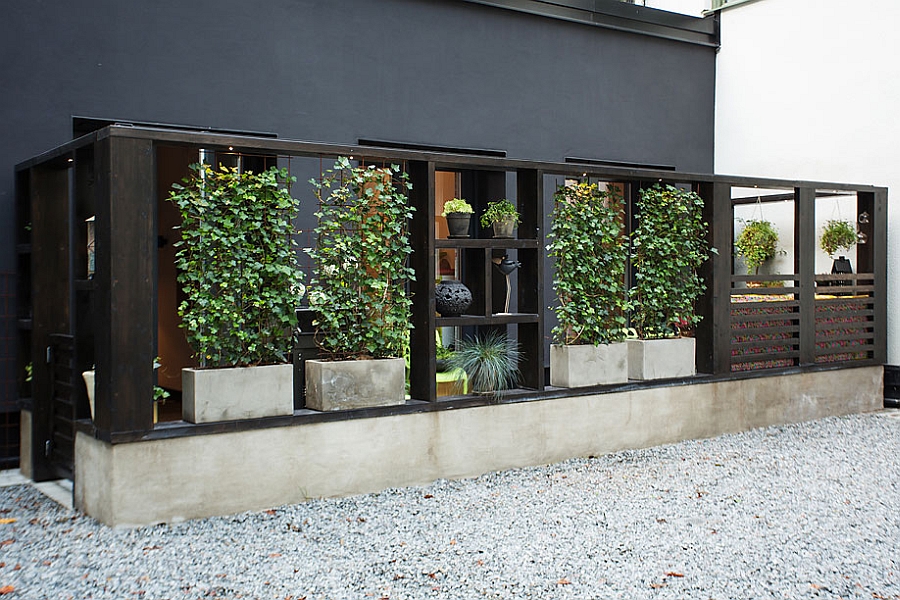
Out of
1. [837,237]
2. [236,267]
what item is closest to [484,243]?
[236,267]

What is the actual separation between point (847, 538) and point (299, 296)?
291 centimetres

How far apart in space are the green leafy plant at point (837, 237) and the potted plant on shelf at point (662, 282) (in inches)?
83.9

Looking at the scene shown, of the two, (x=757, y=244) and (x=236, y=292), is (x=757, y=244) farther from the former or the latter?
(x=236, y=292)

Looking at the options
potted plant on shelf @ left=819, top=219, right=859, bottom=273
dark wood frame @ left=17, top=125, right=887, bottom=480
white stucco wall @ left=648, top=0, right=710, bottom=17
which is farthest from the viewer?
white stucco wall @ left=648, top=0, right=710, bottom=17

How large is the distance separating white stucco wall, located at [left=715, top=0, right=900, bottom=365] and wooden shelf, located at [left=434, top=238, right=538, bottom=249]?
4.06m

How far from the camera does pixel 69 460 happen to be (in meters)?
4.88

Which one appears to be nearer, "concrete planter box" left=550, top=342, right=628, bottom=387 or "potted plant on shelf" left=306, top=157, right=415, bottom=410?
"potted plant on shelf" left=306, top=157, right=415, bottom=410

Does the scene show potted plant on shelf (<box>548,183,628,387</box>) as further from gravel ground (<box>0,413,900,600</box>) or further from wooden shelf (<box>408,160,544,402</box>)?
gravel ground (<box>0,413,900,600</box>)

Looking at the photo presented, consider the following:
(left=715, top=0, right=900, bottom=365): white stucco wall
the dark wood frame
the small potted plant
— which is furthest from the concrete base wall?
(left=715, top=0, right=900, bottom=365): white stucco wall

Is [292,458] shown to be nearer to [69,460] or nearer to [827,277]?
[69,460]

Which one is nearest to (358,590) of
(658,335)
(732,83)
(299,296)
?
(299,296)

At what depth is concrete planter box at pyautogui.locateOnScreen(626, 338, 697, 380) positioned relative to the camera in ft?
19.8

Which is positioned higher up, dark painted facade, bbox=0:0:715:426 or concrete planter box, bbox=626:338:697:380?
dark painted facade, bbox=0:0:715:426

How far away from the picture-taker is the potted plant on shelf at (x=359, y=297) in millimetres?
4824
